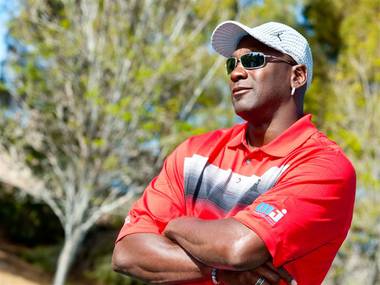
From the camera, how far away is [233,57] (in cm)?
245

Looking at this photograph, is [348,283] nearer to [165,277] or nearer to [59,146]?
[59,146]

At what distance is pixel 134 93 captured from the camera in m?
11.4

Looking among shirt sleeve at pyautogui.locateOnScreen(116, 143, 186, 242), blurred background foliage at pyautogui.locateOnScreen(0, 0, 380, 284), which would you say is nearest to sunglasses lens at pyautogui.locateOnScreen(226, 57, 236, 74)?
shirt sleeve at pyautogui.locateOnScreen(116, 143, 186, 242)

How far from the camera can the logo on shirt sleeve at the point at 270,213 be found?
196 cm

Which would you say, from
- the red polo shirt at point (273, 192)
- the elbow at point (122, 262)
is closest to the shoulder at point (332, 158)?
the red polo shirt at point (273, 192)

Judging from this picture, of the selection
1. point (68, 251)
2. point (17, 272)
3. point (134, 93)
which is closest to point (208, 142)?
point (134, 93)

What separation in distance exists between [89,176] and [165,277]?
394 inches

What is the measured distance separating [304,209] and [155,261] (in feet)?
1.89

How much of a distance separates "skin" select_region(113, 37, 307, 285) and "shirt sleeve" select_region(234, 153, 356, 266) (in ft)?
0.16

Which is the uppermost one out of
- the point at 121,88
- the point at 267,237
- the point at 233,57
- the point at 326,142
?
the point at 233,57

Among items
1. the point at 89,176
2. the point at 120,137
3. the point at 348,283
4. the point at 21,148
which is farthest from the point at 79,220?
the point at 348,283

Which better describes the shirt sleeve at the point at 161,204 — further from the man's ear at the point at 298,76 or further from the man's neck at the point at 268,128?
the man's ear at the point at 298,76

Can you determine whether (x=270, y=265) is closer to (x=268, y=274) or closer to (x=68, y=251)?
(x=268, y=274)

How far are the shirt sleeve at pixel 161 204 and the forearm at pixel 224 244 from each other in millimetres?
247
